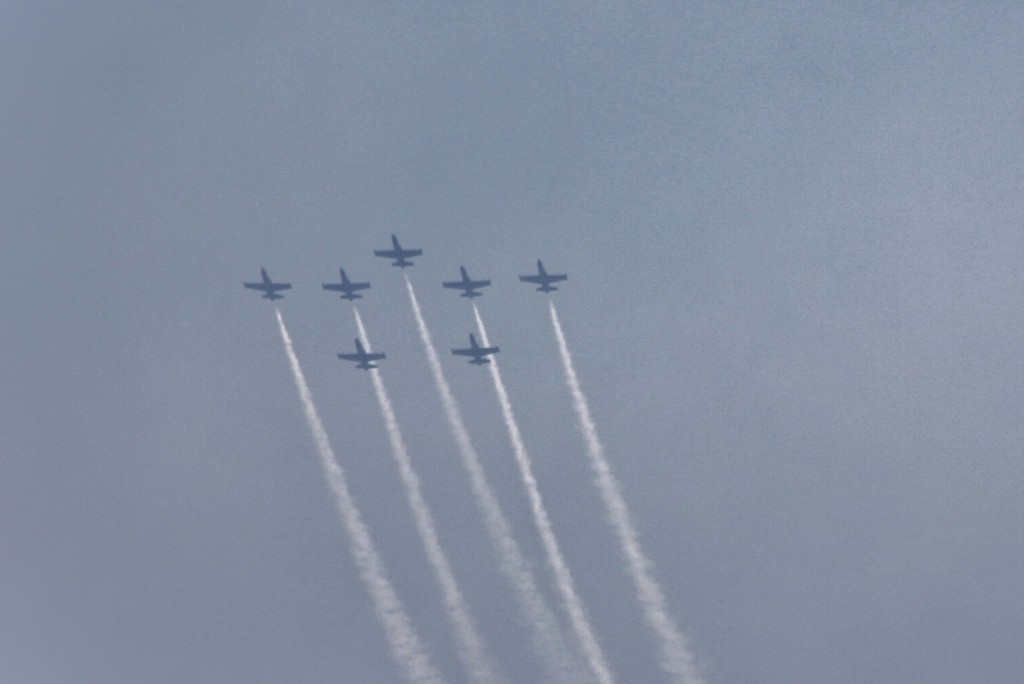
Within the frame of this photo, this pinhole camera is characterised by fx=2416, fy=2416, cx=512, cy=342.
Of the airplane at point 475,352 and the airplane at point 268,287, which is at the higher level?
the airplane at point 268,287

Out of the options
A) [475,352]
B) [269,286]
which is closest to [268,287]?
[269,286]

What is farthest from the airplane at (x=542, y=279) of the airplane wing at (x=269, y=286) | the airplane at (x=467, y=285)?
the airplane wing at (x=269, y=286)

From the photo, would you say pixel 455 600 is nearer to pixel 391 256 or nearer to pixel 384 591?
pixel 384 591

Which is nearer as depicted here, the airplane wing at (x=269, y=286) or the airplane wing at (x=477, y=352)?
the airplane wing at (x=477, y=352)

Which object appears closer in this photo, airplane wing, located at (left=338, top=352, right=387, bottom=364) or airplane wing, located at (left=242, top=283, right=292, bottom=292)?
airplane wing, located at (left=338, top=352, right=387, bottom=364)

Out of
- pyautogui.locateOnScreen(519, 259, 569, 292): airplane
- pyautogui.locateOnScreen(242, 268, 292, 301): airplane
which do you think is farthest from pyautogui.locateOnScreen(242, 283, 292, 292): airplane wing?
pyautogui.locateOnScreen(519, 259, 569, 292): airplane

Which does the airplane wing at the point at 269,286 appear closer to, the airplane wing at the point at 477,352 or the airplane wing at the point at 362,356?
the airplane wing at the point at 362,356

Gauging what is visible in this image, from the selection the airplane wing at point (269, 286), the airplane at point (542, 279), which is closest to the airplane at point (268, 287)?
the airplane wing at point (269, 286)

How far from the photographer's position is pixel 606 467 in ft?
582

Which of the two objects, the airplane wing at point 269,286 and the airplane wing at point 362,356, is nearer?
the airplane wing at point 362,356

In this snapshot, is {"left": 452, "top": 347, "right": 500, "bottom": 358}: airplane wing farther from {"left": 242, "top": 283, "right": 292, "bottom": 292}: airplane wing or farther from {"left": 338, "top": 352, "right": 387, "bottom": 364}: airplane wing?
{"left": 242, "top": 283, "right": 292, "bottom": 292}: airplane wing

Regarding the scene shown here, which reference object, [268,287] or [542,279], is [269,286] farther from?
[542,279]

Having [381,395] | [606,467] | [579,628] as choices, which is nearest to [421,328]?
[381,395]

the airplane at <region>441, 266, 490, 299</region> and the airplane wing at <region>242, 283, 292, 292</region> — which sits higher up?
the airplane wing at <region>242, 283, 292, 292</region>
